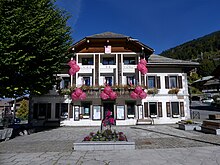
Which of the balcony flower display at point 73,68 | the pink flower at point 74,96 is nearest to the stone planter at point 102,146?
the pink flower at point 74,96

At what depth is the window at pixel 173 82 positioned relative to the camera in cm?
2341

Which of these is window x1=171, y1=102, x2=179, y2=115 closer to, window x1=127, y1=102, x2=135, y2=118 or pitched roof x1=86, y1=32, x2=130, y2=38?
window x1=127, y1=102, x2=135, y2=118

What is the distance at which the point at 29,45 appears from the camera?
1289cm

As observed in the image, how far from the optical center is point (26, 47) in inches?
510

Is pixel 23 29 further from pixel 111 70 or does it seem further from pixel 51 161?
pixel 111 70

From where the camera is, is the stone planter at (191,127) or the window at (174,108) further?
the window at (174,108)

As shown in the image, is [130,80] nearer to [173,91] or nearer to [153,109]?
[153,109]

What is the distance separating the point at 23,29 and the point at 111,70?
A: 1256 cm

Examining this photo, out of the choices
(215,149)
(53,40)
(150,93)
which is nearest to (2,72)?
(53,40)

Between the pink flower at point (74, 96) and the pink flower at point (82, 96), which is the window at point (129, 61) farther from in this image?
the pink flower at point (74, 96)

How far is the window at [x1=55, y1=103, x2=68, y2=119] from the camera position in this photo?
2242 cm

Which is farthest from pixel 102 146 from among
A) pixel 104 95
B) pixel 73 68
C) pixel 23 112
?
pixel 23 112

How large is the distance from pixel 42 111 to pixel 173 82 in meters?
16.3

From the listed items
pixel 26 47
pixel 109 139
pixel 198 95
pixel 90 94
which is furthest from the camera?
pixel 198 95
